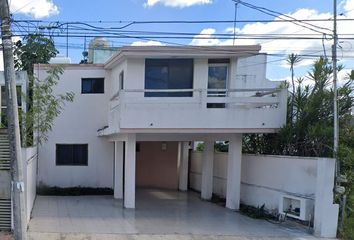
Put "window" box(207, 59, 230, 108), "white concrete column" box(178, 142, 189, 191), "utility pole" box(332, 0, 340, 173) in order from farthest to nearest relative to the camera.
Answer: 1. "white concrete column" box(178, 142, 189, 191)
2. "window" box(207, 59, 230, 108)
3. "utility pole" box(332, 0, 340, 173)

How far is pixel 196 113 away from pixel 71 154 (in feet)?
23.3

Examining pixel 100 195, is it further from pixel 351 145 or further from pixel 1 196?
pixel 351 145

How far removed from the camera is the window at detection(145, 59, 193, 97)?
13859 mm

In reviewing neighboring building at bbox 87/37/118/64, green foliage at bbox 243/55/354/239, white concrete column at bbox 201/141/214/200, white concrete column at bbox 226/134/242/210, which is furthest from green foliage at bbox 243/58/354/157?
neighboring building at bbox 87/37/118/64

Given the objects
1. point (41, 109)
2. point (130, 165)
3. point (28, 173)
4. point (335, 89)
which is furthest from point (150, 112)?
point (335, 89)

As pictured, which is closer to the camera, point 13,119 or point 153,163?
point 13,119

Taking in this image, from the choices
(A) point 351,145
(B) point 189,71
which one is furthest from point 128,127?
(A) point 351,145

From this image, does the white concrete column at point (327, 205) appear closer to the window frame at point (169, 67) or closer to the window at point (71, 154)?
the window frame at point (169, 67)

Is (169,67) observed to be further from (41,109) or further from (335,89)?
(335,89)

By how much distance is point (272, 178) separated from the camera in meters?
12.7

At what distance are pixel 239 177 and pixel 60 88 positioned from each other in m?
8.19

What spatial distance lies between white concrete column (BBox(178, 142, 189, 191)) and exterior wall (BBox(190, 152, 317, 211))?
9.38 feet

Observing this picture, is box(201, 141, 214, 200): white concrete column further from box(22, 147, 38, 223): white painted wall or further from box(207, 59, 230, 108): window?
box(22, 147, 38, 223): white painted wall

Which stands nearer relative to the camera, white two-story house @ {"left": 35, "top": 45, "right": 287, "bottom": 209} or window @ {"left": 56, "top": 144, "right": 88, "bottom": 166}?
white two-story house @ {"left": 35, "top": 45, "right": 287, "bottom": 209}
